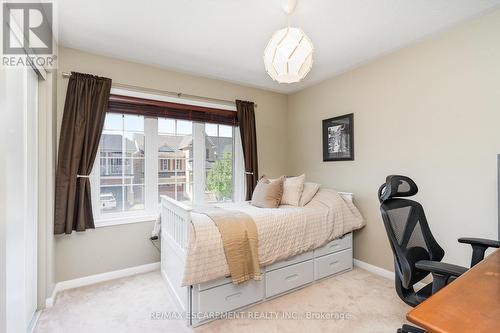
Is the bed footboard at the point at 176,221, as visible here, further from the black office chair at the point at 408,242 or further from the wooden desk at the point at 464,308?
the wooden desk at the point at 464,308

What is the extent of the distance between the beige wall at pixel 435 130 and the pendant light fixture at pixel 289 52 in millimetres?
1459

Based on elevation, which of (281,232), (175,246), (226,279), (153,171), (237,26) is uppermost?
(237,26)

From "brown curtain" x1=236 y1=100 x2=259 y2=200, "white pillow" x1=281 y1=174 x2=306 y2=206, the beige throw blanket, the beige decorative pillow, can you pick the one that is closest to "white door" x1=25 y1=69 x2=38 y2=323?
the beige throw blanket

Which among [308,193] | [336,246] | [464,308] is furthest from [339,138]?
[464,308]

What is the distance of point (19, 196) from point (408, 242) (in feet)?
8.54

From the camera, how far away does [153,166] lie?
3014mm

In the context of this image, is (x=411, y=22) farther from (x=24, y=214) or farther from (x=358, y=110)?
(x=24, y=214)

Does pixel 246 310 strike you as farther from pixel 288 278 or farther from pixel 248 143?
pixel 248 143

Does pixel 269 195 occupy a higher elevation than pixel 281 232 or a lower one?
higher

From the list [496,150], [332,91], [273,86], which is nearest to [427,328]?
[496,150]

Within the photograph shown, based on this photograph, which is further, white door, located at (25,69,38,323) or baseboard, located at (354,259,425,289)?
baseboard, located at (354,259,425,289)

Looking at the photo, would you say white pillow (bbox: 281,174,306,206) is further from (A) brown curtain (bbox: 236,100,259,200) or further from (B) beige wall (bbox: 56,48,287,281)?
(B) beige wall (bbox: 56,48,287,281)

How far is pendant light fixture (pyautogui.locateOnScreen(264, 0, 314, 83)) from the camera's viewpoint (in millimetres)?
1537

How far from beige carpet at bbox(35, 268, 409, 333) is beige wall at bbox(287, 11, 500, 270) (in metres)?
0.65
